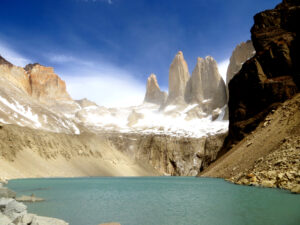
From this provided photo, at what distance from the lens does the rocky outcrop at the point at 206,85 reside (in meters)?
127

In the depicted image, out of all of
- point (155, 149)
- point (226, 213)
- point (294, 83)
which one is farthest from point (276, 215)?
point (155, 149)

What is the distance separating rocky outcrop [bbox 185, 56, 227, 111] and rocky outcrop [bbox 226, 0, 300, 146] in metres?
69.2

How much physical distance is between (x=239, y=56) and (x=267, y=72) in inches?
2862

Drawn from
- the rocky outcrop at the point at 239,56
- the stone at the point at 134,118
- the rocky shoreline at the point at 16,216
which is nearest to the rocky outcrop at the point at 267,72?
the rocky shoreline at the point at 16,216

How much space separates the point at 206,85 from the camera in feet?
442

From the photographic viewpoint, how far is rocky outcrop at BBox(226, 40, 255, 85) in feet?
378

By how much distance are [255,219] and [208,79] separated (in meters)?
127

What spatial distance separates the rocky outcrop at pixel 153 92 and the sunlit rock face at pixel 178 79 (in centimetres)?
2227

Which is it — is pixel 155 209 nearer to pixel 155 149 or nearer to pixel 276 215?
pixel 276 215

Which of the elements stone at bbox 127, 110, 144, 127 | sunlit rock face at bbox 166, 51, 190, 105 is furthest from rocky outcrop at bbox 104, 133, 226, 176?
sunlit rock face at bbox 166, 51, 190, 105

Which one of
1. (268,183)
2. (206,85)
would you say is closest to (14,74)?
(206,85)

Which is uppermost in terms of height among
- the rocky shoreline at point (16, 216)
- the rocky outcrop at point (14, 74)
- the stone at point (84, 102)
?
the rocky outcrop at point (14, 74)

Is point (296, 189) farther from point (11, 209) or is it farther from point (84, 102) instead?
point (84, 102)

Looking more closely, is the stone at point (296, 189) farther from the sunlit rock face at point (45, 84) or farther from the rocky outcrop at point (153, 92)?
the sunlit rock face at point (45, 84)
